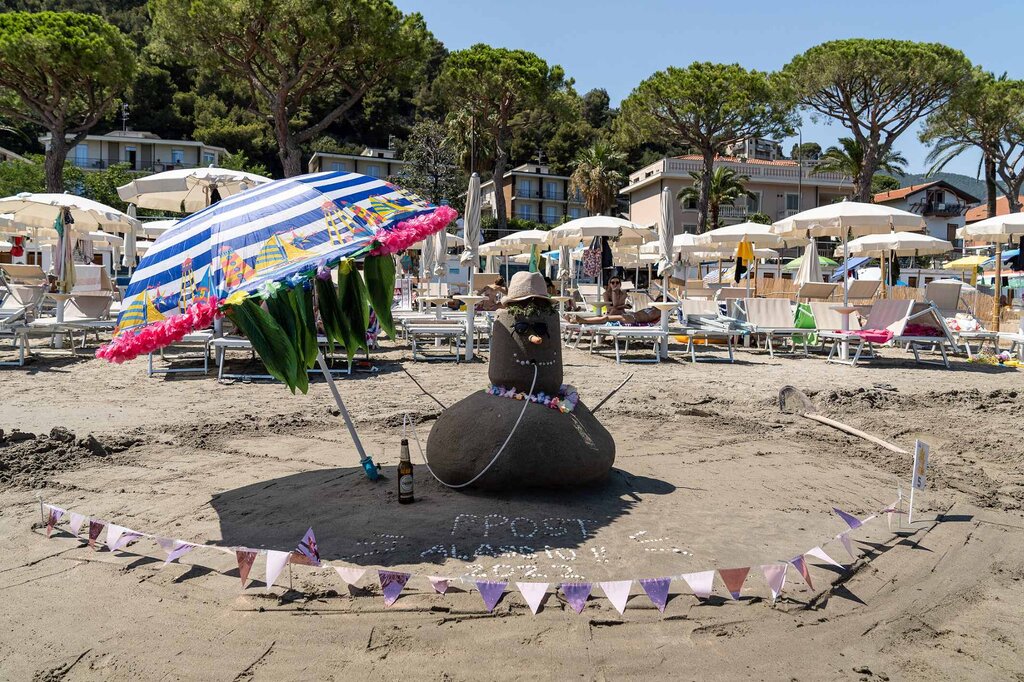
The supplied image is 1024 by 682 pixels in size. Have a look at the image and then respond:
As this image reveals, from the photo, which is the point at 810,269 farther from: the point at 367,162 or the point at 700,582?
the point at 367,162

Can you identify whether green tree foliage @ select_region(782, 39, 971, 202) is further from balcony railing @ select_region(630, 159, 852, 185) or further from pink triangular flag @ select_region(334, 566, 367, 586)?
pink triangular flag @ select_region(334, 566, 367, 586)

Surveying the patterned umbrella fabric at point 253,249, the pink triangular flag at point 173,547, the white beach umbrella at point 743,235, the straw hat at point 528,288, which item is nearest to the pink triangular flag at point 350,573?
the pink triangular flag at point 173,547

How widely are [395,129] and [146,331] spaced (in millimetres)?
62503

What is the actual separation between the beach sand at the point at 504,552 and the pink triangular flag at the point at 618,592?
0.09 metres

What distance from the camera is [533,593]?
299 cm

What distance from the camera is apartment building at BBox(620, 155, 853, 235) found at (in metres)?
47.1

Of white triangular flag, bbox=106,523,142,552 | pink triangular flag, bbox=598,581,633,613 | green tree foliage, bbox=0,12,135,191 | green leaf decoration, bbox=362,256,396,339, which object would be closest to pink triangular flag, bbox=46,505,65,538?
white triangular flag, bbox=106,523,142,552

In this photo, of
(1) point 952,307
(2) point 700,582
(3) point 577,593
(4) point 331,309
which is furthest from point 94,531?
(1) point 952,307

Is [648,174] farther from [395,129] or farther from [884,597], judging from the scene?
[884,597]

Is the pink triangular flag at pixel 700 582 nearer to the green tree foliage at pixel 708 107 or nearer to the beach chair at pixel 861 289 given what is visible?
the beach chair at pixel 861 289

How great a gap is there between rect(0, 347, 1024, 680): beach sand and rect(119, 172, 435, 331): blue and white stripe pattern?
138 centimetres

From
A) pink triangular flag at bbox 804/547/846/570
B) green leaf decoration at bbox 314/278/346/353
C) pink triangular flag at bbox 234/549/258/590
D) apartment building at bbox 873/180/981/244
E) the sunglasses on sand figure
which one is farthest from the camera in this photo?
apartment building at bbox 873/180/981/244

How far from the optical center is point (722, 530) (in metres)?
4.05

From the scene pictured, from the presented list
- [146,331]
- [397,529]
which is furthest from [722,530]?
[146,331]
